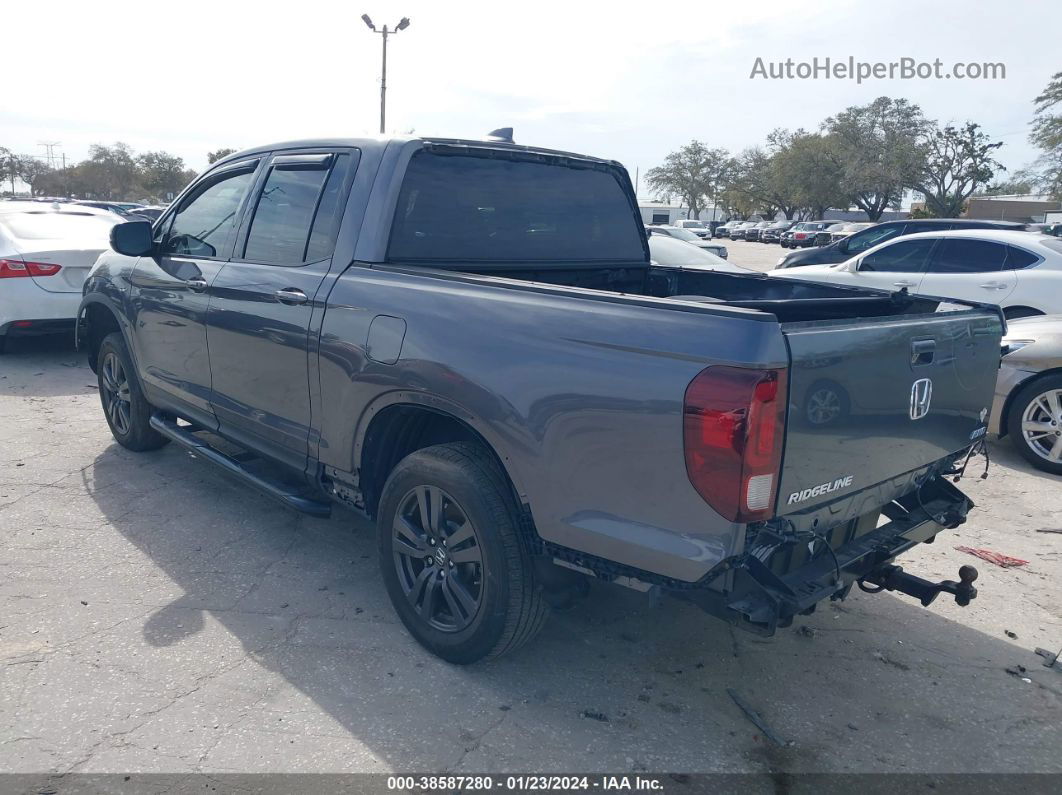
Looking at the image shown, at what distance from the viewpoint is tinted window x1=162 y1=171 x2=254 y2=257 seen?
445 centimetres

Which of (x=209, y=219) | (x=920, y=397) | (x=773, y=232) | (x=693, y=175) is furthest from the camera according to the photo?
(x=693, y=175)

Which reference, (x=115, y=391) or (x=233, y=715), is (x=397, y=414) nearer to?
(x=233, y=715)

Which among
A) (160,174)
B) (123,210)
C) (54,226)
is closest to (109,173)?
(160,174)

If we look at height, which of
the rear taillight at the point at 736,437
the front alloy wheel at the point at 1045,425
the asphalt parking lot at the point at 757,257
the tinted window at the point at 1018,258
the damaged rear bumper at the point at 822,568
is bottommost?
the asphalt parking lot at the point at 757,257

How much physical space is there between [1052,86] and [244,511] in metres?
49.4

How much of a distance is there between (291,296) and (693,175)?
101351 millimetres

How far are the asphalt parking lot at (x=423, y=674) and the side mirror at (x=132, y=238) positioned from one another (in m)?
1.53

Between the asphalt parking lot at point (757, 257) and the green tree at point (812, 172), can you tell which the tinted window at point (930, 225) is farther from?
the green tree at point (812, 172)

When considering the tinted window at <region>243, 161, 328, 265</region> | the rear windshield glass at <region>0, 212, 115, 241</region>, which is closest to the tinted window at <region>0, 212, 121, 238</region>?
the rear windshield glass at <region>0, 212, 115, 241</region>

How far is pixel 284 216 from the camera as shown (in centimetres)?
406

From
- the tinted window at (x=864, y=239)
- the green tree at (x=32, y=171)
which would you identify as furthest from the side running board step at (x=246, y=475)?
the green tree at (x=32, y=171)

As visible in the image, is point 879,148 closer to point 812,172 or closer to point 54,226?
point 812,172

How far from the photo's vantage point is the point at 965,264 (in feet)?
30.7

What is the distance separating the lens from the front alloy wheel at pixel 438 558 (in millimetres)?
3188
